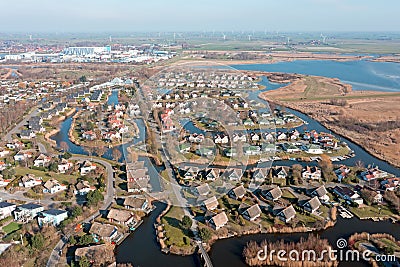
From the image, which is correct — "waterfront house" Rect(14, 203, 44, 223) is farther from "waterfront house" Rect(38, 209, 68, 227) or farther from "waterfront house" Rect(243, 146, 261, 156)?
"waterfront house" Rect(243, 146, 261, 156)

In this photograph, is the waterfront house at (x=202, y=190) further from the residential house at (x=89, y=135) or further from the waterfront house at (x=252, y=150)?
the residential house at (x=89, y=135)

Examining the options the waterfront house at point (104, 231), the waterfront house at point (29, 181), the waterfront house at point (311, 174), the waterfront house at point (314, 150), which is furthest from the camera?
the waterfront house at point (314, 150)

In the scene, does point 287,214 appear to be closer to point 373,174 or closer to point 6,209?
point 373,174

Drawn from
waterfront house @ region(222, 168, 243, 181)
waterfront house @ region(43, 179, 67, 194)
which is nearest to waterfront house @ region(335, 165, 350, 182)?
waterfront house @ region(222, 168, 243, 181)

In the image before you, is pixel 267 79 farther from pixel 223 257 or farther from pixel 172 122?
pixel 223 257

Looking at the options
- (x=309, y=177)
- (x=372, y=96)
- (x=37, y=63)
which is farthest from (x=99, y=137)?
(x=37, y=63)

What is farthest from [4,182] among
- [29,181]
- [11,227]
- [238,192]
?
[238,192]

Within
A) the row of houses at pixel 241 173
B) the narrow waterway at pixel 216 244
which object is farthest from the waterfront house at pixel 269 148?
the narrow waterway at pixel 216 244
